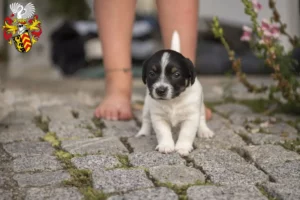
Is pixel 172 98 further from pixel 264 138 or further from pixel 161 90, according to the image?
pixel 264 138

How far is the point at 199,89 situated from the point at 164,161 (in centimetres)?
45

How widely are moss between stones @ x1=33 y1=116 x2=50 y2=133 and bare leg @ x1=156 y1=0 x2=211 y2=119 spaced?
29.3 inches

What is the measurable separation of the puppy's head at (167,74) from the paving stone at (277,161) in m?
0.38

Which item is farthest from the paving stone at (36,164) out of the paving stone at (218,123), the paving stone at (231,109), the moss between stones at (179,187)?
the paving stone at (231,109)

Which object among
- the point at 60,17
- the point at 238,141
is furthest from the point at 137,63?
the point at 238,141

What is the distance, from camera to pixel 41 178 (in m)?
2.03

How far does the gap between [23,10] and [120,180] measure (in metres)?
0.64

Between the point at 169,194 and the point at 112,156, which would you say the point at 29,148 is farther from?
the point at 169,194

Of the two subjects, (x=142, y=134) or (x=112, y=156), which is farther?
(x=142, y=134)

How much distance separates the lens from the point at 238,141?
254 cm

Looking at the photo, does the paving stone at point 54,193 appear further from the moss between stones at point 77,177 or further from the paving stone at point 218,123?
the paving stone at point 218,123

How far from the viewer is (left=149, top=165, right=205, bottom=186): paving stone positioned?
6.48ft

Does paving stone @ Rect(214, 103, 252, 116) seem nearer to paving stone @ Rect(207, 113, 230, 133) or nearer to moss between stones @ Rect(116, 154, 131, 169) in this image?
paving stone @ Rect(207, 113, 230, 133)

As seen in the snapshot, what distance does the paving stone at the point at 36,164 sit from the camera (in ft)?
7.06
